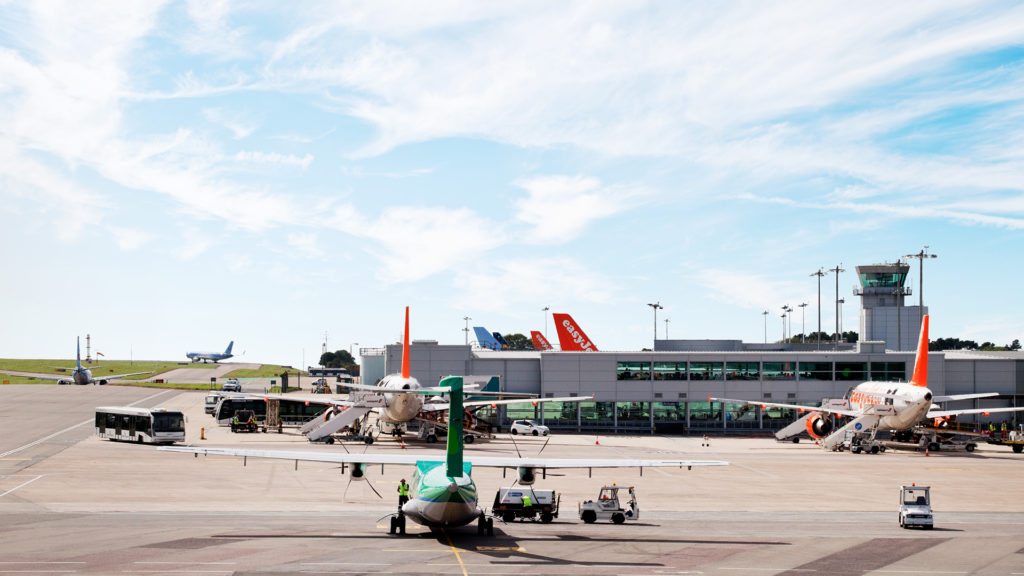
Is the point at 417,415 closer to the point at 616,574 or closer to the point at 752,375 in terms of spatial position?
the point at 752,375

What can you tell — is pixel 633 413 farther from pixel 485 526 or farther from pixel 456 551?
pixel 456 551

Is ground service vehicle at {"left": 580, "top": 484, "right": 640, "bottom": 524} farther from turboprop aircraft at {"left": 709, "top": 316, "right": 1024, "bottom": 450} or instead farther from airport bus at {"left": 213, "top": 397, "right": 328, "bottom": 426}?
airport bus at {"left": 213, "top": 397, "right": 328, "bottom": 426}

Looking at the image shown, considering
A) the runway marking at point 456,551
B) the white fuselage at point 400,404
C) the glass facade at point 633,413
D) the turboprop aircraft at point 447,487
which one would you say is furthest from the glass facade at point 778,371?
the runway marking at point 456,551

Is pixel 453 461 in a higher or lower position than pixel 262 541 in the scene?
higher

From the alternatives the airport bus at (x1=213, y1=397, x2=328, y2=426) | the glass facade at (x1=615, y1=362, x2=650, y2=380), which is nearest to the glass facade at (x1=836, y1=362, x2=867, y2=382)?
the glass facade at (x1=615, y1=362, x2=650, y2=380)

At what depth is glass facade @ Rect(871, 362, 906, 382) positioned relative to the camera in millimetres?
98938

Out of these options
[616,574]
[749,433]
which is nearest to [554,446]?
[749,433]

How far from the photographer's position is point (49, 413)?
9775 cm

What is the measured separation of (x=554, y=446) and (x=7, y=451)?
44.3 m

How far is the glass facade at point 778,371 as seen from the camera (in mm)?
98438

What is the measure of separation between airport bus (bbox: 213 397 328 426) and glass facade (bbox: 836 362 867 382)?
61.6 metres

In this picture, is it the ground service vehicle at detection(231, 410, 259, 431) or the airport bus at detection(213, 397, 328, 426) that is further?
the airport bus at detection(213, 397, 328, 426)

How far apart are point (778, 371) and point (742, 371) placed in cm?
425

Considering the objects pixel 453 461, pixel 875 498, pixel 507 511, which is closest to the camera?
pixel 453 461
